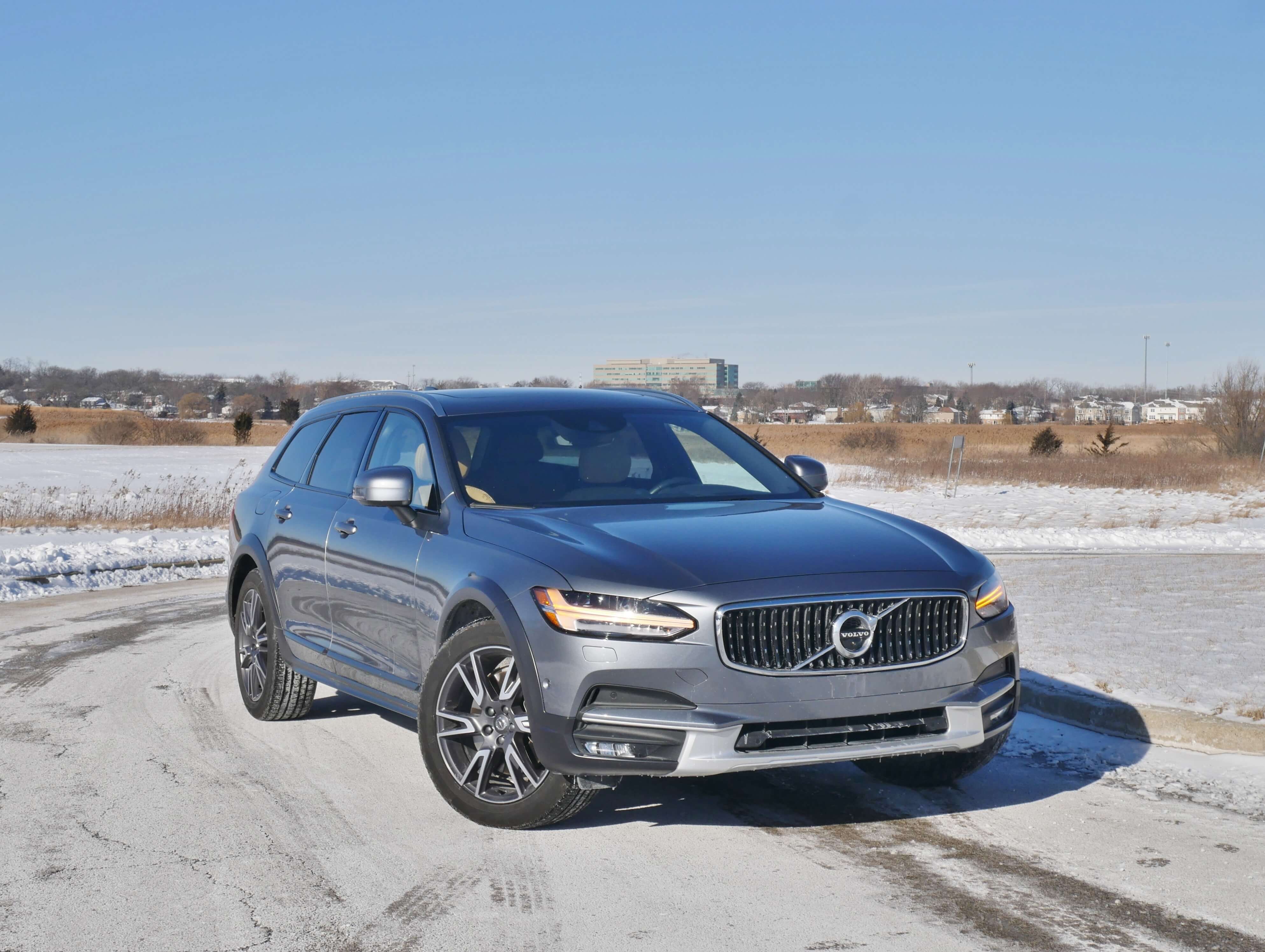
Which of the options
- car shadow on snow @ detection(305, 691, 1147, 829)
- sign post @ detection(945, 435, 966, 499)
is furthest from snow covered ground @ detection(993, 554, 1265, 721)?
sign post @ detection(945, 435, 966, 499)

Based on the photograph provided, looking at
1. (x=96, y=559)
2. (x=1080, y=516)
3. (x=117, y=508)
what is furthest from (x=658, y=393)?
(x=1080, y=516)

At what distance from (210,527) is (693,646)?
20.7m

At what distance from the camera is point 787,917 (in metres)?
4.32

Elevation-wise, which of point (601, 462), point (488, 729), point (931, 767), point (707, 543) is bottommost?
point (931, 767)

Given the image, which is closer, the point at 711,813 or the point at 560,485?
the point at 711,813

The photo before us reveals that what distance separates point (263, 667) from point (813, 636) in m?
4.11

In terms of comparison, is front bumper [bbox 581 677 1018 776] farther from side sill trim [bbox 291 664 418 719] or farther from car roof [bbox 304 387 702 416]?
car roof [bbox 304 387 702 416]

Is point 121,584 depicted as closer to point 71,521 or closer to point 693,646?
point 71,521

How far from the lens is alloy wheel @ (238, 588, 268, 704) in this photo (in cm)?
780

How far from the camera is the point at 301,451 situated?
26.3 ft

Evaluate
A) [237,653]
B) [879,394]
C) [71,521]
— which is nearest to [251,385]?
[879,394]

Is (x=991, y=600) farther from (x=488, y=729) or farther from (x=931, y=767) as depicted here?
(x=488, y=729)

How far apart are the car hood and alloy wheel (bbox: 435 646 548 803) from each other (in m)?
0.50

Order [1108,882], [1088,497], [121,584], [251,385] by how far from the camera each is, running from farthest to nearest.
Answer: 1. [251,385]
2. [1088,497]
3. [121,584]
4. [1108,882]
